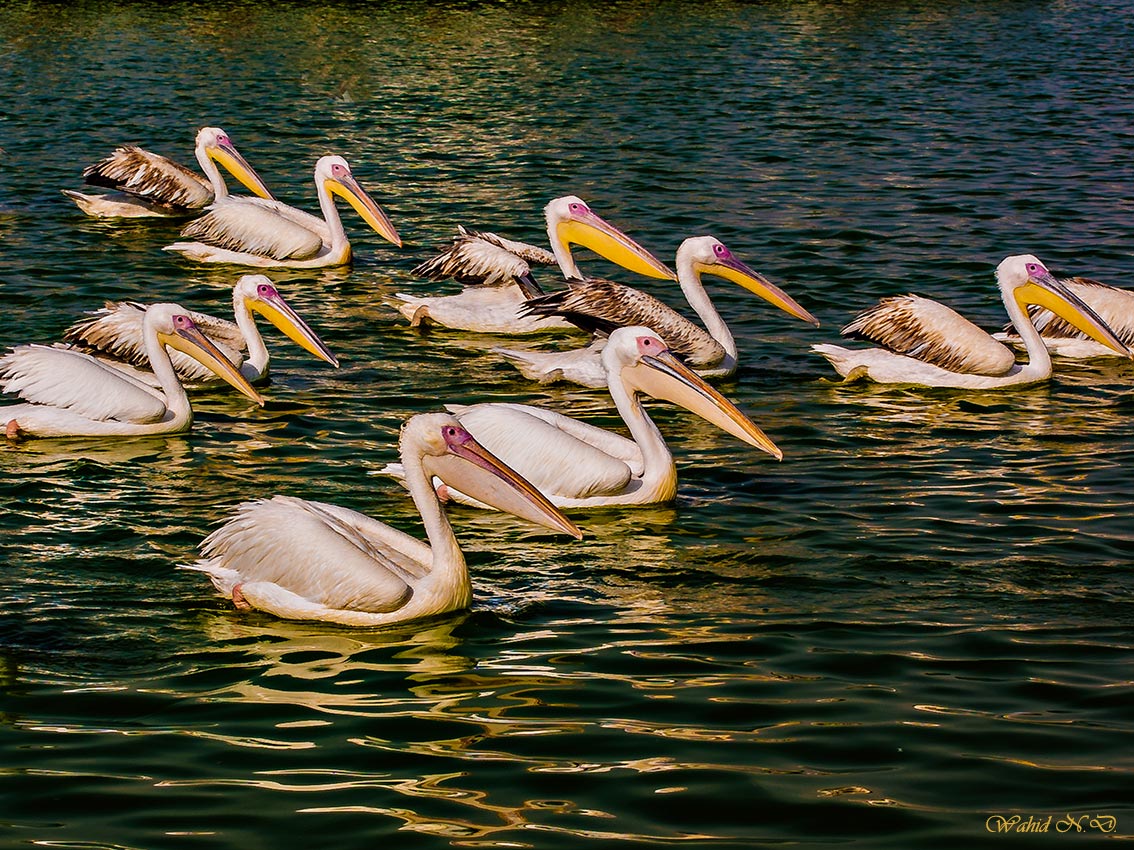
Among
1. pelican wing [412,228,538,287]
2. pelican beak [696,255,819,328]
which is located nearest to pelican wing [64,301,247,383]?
pelican wing [412,228,538,287]

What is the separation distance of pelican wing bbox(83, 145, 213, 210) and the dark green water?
0.30m

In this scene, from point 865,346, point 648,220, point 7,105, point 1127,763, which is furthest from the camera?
point 7,105

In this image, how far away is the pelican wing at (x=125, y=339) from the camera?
9.08 m

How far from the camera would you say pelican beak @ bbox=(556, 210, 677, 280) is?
1054 cm

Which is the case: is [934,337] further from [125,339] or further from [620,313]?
[125,339]

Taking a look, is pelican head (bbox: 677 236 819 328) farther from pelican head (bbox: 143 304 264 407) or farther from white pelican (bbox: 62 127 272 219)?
white pelican (bbox: 62 127 272 219)

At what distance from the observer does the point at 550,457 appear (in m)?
7.20

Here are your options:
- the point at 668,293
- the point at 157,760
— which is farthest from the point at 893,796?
the point at 668,293

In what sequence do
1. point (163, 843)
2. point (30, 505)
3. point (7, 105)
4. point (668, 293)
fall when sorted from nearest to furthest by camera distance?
point (163, 843)
point (30, 505)
point (668, 293)
point (7, 105)

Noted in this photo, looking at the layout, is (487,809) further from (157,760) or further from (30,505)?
(30,505)

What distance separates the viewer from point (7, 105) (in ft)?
61.8

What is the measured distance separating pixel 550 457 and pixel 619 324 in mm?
2393

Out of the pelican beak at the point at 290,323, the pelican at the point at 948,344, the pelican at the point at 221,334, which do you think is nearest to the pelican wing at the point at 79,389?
the pelican at the point at 221,334

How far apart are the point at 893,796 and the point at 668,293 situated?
7562 millimetres
